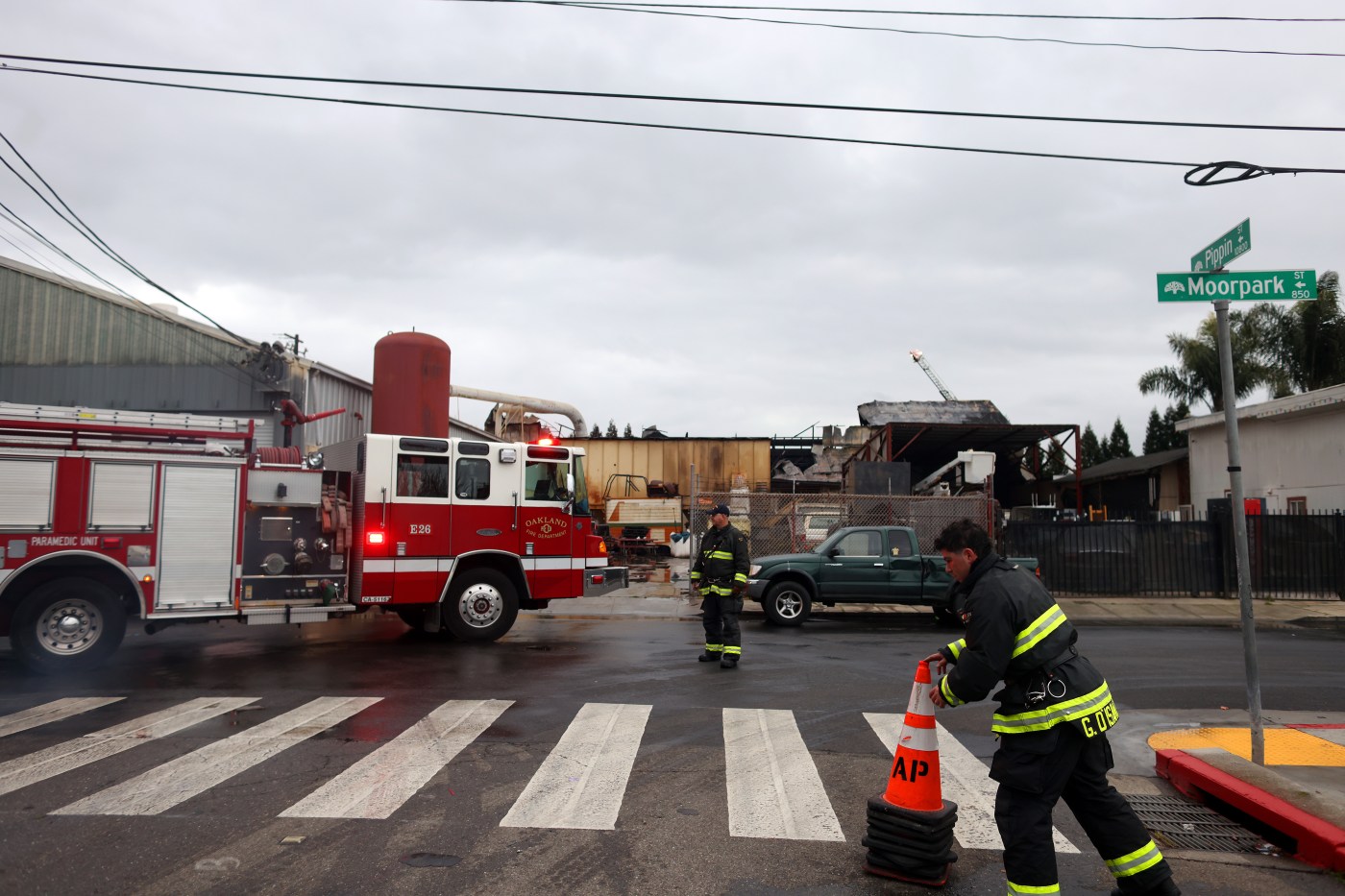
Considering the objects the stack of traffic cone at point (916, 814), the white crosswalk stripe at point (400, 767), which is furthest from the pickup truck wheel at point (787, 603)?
the stack of traffic cone at point (916, 814)

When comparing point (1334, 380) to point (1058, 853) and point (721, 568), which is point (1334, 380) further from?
point (1058, 853)

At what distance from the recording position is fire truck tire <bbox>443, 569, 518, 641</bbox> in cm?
1178

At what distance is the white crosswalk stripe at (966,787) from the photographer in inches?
195

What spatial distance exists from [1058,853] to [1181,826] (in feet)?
3.51

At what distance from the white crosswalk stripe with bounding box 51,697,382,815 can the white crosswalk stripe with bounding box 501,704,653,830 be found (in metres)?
1.98

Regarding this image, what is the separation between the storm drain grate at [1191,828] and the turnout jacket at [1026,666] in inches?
73.9

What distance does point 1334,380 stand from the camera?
3309cm

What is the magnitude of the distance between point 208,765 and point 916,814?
182 inches

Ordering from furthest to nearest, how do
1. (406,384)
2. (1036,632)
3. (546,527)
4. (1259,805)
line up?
(406,384) → (546,527) → (1259,805) → (1036,632)

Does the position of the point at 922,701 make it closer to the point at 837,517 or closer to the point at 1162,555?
the point at 837,517

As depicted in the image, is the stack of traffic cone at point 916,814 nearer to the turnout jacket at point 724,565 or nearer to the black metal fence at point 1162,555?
the turnout jacket at point 724,565

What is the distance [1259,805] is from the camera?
17.1 ft

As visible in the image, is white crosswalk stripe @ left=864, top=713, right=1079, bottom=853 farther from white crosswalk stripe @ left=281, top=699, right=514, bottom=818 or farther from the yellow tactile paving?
white crosswalk stripe @ left=281, top=699, right=514, bottom=818

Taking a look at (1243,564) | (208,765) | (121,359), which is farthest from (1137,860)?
(121,359)
